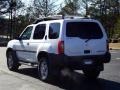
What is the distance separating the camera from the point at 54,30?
41.7 ft

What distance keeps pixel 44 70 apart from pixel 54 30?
4.26 feet

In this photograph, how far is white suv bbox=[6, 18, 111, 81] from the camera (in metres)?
12.0

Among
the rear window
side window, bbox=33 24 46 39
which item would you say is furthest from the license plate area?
side window, bbox=33 24 46 39

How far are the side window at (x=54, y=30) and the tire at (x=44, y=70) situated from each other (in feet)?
2.59

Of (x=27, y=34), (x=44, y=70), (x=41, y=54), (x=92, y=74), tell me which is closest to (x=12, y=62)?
(x=27, y=34)

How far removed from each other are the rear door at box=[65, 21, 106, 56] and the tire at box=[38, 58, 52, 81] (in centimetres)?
94

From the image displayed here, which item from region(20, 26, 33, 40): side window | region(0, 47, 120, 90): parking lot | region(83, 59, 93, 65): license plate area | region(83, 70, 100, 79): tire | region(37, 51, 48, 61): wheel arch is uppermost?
region(20, 26, 33, 40): side window

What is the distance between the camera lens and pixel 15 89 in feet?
37.1

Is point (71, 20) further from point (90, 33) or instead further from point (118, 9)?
point (118, 9)

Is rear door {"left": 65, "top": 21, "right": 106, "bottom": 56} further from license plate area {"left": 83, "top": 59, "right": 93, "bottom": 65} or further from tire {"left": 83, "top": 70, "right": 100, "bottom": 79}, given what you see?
tire {"left": 83, "top": 70, "right": 100, "bottom": 79}

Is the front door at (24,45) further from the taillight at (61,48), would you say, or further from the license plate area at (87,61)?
the license plate area at (87,61)

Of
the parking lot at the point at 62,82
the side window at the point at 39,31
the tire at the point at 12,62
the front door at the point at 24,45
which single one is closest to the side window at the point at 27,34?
the front door at the point at 24,45

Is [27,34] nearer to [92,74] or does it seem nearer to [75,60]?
[92,74]

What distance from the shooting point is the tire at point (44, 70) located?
12570mm
